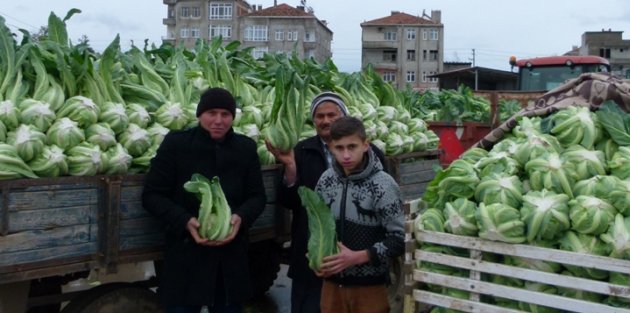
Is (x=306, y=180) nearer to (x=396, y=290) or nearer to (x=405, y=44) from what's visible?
(x=396, y=290)

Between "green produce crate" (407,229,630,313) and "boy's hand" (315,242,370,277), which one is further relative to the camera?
"boy's hand" (315,242,370,277)

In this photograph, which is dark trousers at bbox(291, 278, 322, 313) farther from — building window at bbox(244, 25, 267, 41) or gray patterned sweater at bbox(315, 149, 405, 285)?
building window at bbox(244, 25, 267, 41)

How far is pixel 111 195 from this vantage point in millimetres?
3918

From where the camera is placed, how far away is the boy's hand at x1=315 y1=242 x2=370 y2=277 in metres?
3.61

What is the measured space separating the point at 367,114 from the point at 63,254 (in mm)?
3155

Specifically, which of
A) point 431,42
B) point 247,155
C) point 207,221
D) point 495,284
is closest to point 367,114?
point 247,155

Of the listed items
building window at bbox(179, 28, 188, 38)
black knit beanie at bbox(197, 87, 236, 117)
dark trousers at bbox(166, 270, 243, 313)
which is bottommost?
dark trousers at bbox(166, 270, 243, 313)

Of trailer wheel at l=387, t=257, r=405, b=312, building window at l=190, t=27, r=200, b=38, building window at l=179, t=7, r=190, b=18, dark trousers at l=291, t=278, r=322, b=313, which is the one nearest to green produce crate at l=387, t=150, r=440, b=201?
trailer wheel at l=387, t=257, r=405, b=312

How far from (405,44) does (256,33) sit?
1756 centimetres

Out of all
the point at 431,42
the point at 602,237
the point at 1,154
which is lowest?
the point at 602,237

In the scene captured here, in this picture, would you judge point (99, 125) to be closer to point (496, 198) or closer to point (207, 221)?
point (207, 221)

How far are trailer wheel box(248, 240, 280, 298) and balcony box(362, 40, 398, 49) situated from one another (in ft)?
252

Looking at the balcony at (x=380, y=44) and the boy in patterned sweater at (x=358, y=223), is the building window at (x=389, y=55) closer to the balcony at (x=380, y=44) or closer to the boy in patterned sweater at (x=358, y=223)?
the balcony at (x=380, y=44)

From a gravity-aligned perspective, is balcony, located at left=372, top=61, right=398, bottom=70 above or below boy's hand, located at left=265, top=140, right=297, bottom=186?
above
